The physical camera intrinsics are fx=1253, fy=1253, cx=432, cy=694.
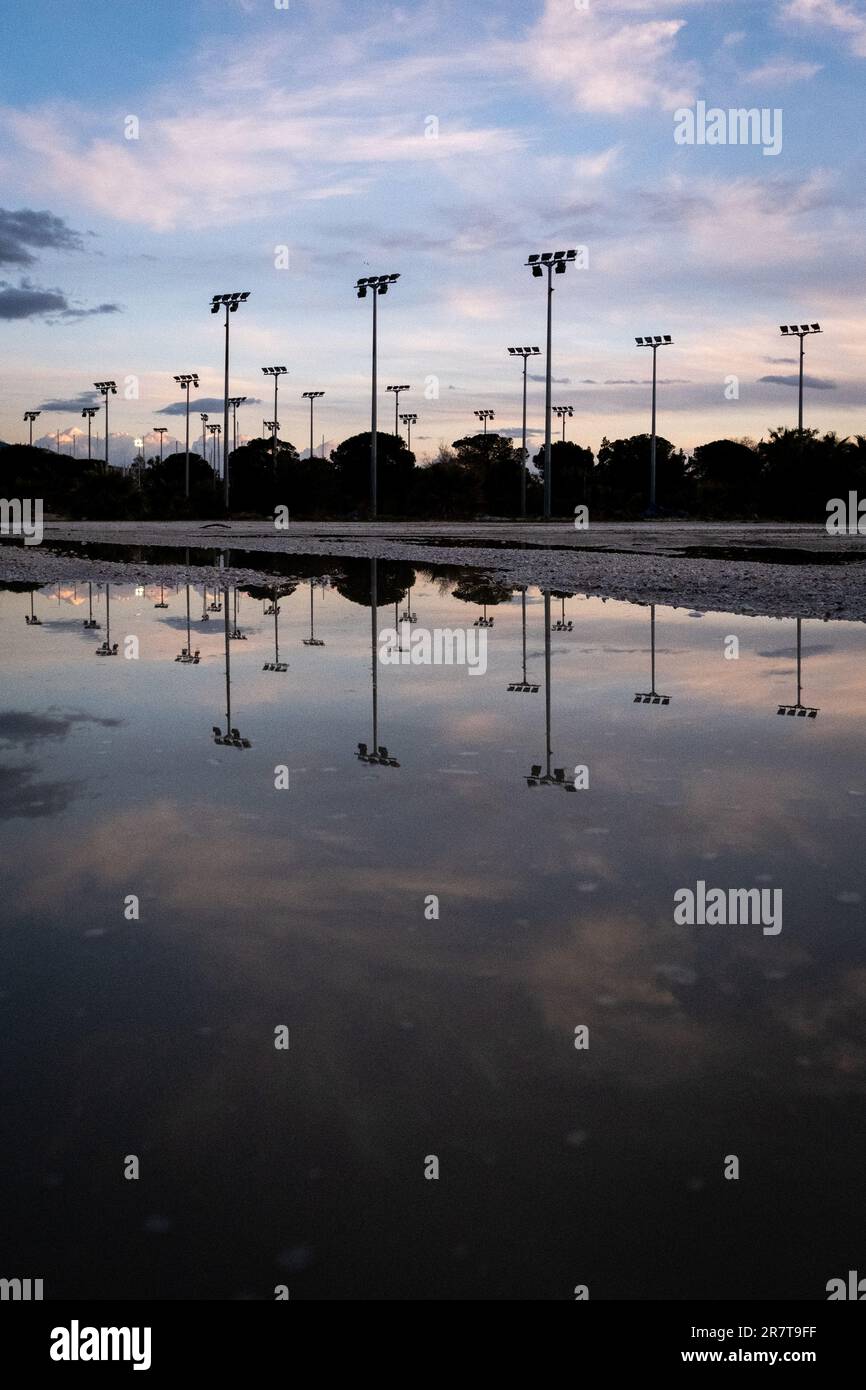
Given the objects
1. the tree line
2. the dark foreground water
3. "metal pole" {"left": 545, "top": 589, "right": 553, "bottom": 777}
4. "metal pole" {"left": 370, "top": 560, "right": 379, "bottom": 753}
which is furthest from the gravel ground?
the tree line

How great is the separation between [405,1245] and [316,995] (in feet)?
4.64

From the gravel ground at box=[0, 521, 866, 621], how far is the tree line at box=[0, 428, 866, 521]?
3578 cm

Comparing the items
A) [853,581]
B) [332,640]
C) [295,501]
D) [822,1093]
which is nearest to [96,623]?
[332,640]

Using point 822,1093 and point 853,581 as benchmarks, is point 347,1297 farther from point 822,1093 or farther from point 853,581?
point 853,581

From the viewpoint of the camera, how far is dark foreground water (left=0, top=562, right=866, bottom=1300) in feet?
10.1

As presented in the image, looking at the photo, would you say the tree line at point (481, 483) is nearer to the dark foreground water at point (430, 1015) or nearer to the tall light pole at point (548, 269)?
the tall light pole at point (548, 269)

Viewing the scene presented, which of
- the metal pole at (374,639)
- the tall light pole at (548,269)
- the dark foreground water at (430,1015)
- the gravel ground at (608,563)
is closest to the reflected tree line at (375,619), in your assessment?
the metal pole at (374,639)

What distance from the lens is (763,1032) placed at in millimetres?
4098

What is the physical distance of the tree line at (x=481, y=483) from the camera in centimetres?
8038

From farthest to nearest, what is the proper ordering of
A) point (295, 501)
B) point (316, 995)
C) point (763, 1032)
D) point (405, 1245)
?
1. point (295, 501)
2. point (316, 995)
3. point (763, 1032)
4. point (405, 1245)

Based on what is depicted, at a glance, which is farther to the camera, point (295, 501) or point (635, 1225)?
point (295, 501)

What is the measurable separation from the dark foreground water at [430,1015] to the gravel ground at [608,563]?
36.2ft

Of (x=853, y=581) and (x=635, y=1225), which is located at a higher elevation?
(x=853, y=581)
